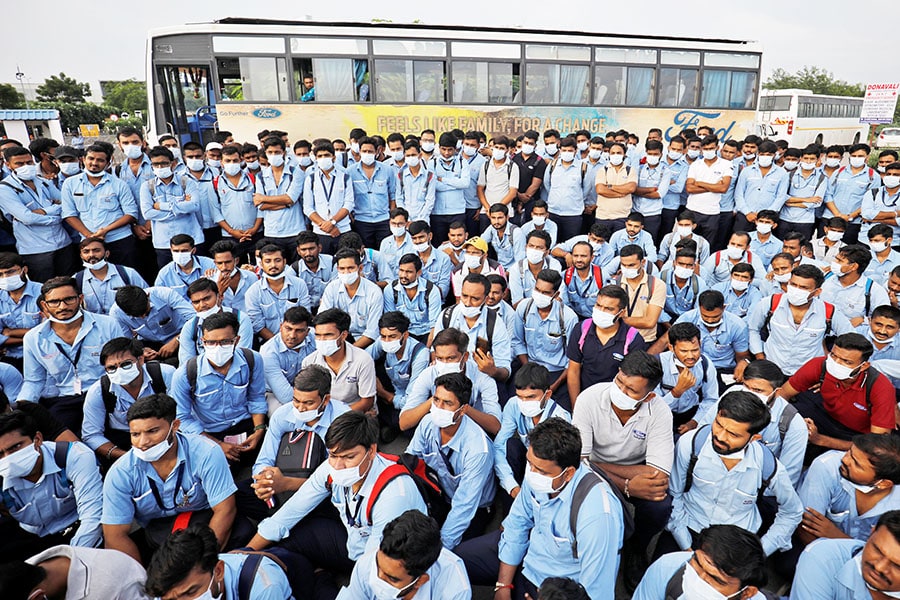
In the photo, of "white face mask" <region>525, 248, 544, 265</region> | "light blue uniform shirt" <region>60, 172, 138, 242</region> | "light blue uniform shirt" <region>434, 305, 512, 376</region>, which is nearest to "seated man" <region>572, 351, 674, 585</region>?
"light blue uniform shirt" <region>434, 305, 512, 376</region>

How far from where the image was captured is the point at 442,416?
10.0 feet

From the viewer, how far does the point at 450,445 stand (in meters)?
3.15

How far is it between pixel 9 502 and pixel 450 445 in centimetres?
251

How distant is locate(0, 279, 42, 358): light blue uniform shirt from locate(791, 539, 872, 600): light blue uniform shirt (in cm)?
585

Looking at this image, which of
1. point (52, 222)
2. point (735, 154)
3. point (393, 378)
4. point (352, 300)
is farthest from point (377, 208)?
point (735, 154)

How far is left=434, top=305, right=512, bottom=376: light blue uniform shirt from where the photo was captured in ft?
14.4

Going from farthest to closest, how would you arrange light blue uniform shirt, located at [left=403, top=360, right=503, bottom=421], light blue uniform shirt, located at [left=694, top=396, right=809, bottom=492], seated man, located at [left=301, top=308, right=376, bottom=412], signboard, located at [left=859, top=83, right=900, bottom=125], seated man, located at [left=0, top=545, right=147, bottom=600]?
signboard, located at [left=859, top=83, right=900, bottom=125] → seated man, located at [left=301, top=308, right=376, bottom=412] → light blue uniform shirt, located at [left=403, top=360, right=503, bottom=421] → light blue uniform shirt, located at [left=694, top=396, right=809, bottom=492] → seated man, located at [left=0, top=545, right=147, bottom=600]

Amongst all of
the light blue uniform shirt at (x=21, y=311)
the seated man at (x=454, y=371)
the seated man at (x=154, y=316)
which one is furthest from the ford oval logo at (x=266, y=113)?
the seated man at (x=454, y=371)

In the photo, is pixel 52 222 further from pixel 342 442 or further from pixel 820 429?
pixel 820 429

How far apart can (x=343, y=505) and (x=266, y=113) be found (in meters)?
8.48

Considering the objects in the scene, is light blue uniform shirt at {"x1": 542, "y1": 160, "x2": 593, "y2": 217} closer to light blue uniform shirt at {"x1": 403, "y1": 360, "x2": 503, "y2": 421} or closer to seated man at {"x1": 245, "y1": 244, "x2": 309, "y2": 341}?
seated man at {"x1": 245, "y1": 244, "x2": 309, "y2": 341}

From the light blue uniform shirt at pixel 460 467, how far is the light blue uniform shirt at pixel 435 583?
753 mm

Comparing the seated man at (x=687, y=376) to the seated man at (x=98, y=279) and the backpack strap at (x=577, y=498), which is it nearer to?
→ the backpack strap at (x=577, y=498)

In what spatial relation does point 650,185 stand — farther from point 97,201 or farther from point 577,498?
point 97,201
